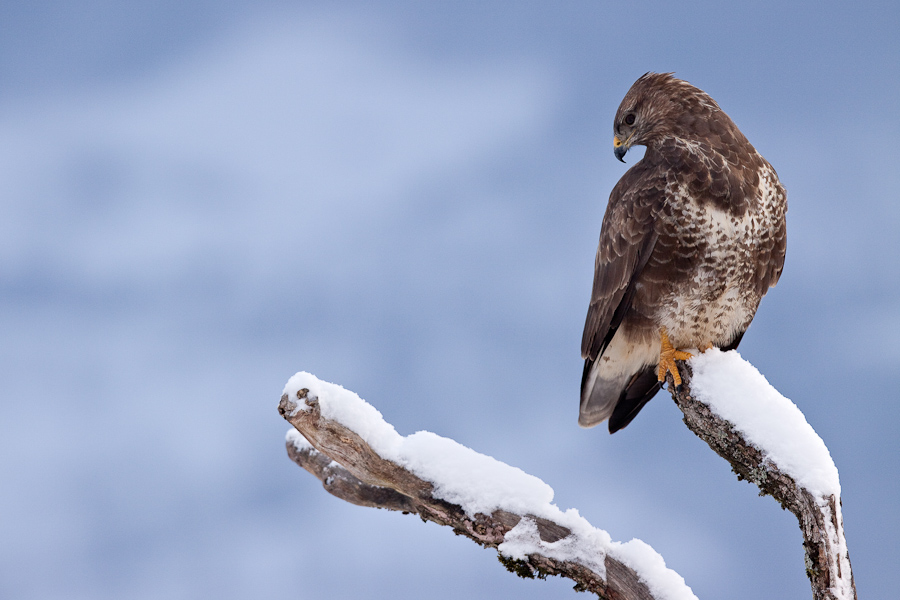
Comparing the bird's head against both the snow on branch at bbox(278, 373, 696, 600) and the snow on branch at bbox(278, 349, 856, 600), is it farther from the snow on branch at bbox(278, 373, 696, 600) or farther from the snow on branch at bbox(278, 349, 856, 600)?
the snow on branch at bbox(278, 373, 696, 600)

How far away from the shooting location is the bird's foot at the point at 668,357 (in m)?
5.50

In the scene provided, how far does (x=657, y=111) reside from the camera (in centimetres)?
575

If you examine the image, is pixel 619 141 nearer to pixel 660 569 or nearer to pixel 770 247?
pixel 770 247

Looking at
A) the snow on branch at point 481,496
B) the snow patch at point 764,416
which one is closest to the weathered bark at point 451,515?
the snow on branch at point 481,496

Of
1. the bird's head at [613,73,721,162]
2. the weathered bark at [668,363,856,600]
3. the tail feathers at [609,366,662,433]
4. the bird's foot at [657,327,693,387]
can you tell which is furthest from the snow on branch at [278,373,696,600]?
the bird's head at [613,73,721,162]

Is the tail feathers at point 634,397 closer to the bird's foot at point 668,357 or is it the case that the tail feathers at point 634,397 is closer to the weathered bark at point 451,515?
the bird's foot at point 668,357

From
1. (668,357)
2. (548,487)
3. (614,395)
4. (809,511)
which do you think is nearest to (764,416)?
(809,511)

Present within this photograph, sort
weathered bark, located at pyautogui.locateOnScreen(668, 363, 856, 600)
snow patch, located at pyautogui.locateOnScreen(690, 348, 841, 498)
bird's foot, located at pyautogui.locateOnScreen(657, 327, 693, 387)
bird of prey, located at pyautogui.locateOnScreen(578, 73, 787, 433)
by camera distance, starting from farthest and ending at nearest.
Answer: bird's foot, located at pyautogui.locateOnScreen(657, 327, 693, 387) < bird of prey, located at pyautogui.locateOnScreen(578, 73, 787, 433) < snow patch, located at pyautogui.locateOnScreen(690, 348, 841, 498) < weathered bark, located at pyautogui.locateOnScreen(668, 363, 856, 600)

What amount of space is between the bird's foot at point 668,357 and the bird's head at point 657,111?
4.54 ft

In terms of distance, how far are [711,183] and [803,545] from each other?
223 centimetres

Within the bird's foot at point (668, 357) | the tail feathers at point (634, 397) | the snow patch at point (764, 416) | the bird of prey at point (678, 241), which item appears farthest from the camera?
the tail feathers at point (634, 397)

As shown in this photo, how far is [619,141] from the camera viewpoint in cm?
614

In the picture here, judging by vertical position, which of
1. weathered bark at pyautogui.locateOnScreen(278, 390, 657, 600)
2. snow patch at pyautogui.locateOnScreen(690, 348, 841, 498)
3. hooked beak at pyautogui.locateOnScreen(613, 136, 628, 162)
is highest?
hooked beak at pyautogui.locateOnScreen(613, 136, 628, 162)

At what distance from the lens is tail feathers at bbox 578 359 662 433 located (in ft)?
19.8
